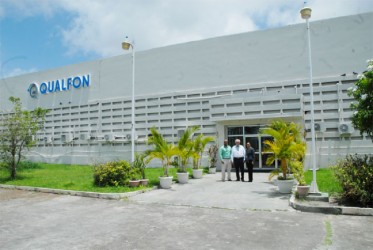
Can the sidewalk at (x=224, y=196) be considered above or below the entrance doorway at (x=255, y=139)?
below

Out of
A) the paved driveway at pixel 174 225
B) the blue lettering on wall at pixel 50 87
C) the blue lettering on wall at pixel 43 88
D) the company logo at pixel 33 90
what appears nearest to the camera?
the paved driveway at pixel 174 225

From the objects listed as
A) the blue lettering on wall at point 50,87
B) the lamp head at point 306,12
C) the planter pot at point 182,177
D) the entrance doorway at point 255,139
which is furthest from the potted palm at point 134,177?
the blue lettering on wall at point 50,87

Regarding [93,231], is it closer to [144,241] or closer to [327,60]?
[144,241]

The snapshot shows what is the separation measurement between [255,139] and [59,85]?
15173 millimetres

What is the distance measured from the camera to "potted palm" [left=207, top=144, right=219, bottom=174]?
51.8 feet

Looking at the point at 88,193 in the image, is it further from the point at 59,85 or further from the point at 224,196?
the point at 59,85

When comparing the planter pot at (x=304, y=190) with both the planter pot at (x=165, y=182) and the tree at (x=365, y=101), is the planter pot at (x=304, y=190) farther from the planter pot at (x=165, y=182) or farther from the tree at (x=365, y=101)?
the planter pot at (x=165, y=182)

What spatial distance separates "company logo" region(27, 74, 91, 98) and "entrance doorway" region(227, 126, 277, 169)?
1121 centimetres

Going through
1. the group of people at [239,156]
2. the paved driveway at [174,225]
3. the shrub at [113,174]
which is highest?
the group of people at [239,156]

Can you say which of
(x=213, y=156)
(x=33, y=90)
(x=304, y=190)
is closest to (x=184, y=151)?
(x=213, y=156)

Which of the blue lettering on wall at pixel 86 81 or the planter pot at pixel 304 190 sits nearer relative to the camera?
the planter pot at pixel 304 190

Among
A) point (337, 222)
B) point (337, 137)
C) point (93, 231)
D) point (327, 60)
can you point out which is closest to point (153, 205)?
point (93, 231)

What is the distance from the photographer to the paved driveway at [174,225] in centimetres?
525

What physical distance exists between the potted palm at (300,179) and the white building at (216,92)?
257 inches
